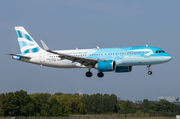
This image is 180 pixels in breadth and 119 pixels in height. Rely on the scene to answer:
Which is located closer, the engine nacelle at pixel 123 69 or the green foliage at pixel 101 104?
the engine nacelle at pixel 123 69

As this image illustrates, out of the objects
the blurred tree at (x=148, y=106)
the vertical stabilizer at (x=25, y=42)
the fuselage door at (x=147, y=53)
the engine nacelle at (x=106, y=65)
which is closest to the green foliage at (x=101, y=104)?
the blurred tree at (x=148, y=106)

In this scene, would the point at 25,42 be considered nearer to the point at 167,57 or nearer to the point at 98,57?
the point at 98,57

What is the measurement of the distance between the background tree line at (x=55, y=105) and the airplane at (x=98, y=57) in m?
25.5

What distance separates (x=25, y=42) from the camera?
59375 millimetres

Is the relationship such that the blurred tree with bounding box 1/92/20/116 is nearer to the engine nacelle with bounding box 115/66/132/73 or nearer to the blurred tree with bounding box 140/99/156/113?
the engine nacelle with bounding box 115/66/132/73

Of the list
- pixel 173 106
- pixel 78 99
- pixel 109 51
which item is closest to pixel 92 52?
pixel 109 51

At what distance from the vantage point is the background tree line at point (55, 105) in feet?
260

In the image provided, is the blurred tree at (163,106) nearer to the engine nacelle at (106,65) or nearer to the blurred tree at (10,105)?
the blurred tree at (10,105)

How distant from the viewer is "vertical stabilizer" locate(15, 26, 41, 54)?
58.3 metres

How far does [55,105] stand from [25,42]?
34741 mm

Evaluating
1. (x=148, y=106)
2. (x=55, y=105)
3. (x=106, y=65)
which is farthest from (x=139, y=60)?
(x=148, y=106)

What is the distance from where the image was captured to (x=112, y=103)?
510 ft

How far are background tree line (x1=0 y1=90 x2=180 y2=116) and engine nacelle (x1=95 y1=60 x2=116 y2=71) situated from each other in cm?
3608

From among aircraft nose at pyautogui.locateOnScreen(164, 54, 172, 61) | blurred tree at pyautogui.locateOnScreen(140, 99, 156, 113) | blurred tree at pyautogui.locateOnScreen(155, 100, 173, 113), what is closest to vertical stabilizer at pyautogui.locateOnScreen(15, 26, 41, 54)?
aircraft nose at pyautogui.locateOnScreen(164, 54, 172, 61)
